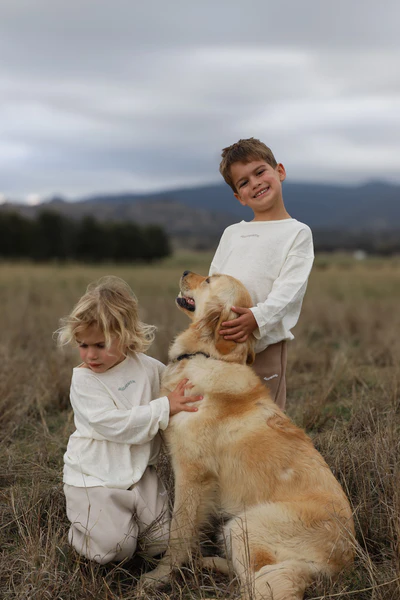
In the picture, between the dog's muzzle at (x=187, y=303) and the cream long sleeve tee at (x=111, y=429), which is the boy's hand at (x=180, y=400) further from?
the dog's muzzle at (x=187, y=303)

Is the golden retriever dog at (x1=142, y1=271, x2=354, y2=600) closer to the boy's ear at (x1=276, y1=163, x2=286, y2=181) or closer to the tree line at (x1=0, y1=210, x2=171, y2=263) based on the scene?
the boy's ear at (x1=276, y1=163, x2=286, y2=181)

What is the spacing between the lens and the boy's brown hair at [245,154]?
10.9ft

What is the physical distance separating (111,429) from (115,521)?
448 millimetres

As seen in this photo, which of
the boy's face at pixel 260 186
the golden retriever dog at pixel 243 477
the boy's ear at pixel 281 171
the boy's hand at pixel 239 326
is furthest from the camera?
the boy's ear at pixel 281 171

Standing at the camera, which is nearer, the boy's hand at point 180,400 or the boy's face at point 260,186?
the boy's hand at point 180,400

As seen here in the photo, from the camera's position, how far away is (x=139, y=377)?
2922 millimetres

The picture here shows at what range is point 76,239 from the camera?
5291 centimetres

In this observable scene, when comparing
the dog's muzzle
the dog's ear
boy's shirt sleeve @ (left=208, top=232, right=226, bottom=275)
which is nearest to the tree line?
boy's shirt sleeve @ (left=208, top=232, right=226, bottom=275)

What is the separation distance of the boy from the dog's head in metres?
0.14

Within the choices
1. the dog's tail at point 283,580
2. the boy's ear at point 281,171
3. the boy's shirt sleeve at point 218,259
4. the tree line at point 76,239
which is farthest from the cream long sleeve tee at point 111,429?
the tree line at point 76,239

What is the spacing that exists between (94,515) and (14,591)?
462 mm

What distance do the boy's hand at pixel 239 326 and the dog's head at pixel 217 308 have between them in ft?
0.09

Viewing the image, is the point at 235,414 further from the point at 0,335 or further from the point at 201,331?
the point at 0,335

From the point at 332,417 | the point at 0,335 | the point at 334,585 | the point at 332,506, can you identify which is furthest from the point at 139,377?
the point at 0,335
